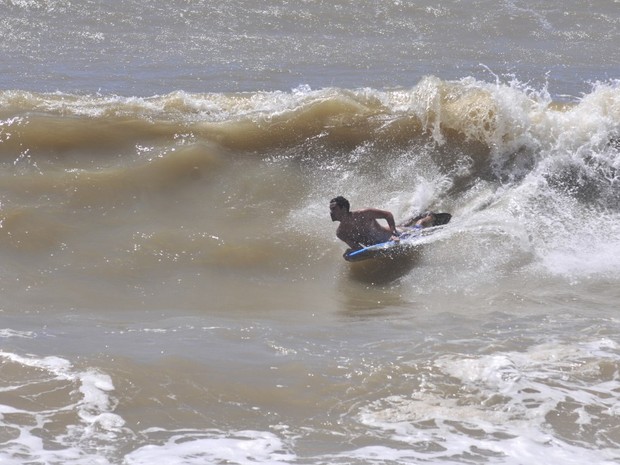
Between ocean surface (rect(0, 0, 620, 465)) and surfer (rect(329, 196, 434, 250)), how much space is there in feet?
0.84

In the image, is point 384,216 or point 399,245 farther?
point 384,216

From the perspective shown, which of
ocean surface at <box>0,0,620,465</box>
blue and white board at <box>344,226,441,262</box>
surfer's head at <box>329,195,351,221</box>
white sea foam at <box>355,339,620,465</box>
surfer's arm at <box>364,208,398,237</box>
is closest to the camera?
white sea foam at <box>355,339,620,465</box>

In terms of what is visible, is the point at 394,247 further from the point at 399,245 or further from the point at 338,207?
the point at 338,207

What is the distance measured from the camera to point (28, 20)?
1788cm

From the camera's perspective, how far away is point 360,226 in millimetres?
9094

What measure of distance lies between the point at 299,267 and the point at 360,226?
70 cm

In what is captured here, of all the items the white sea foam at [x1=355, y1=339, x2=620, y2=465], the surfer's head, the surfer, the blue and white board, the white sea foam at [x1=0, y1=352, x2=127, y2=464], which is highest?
the surfer's head

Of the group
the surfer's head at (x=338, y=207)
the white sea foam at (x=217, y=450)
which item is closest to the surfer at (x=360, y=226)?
the surfer's head at (x=338, y=207)

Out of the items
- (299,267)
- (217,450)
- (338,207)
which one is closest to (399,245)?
(338,207)

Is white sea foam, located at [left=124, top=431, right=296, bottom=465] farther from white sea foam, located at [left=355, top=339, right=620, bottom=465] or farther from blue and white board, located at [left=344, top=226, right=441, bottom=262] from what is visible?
blue and white board, located at [left=344, top=226, right=441, bottom=262]

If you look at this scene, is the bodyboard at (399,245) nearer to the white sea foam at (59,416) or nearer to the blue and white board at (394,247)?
the blue and white board at (394,247)

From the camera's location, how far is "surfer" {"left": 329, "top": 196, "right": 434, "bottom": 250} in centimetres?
898

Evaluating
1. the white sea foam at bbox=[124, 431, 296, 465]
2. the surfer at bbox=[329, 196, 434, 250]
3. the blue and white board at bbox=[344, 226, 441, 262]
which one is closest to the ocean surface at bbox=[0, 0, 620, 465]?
the white sea foam at bbox=[124, 431, 296, 465]

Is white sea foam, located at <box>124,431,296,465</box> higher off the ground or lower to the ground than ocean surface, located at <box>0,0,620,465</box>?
lower
